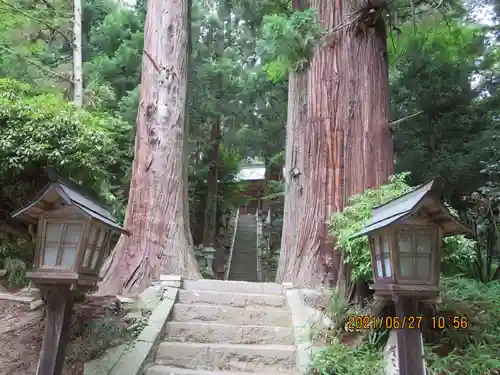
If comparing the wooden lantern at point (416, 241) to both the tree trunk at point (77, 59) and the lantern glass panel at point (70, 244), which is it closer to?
the lantern glass panel at point (70, 244)

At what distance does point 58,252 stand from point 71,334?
1152 mm

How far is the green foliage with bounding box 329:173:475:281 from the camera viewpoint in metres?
4.09

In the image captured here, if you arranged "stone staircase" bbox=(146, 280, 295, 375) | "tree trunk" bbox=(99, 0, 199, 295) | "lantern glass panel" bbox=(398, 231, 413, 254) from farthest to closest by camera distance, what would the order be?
"tree trunk" bbox=(99, 0, 199, 295)
"stone staircase" bbox=(146, 280, 295, 375)
"lantern glass panel" bbox=(398, 231, 413, 254)

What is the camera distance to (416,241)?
289 cm

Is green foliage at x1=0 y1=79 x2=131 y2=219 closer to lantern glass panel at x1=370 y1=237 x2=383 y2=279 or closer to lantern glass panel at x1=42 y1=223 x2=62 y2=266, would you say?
lantern glass panel at x1=42 y1=223 x2=62 y2=266

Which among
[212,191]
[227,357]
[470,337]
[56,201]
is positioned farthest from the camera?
[212,191]

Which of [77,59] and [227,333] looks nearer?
[227,333]

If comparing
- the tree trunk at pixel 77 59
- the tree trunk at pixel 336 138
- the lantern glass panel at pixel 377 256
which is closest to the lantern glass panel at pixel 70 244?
the lantern glass panel at pixel 377 256

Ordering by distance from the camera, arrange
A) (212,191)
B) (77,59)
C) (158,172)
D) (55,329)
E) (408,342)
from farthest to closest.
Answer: (212,191), (77,59), (158,172), (55,329), (408,342)

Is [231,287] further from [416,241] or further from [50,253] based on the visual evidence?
[416,241]

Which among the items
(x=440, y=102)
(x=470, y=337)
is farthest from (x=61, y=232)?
(x=440, y=102)

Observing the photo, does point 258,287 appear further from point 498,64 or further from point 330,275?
point 498,64

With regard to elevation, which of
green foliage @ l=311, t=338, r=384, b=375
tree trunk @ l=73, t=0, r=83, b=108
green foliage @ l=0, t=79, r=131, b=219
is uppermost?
tree trunk @ l=73, t=0, r=83, b=108

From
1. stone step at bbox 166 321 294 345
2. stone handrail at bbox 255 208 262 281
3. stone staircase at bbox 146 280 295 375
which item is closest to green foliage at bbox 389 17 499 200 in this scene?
stone staircase at bbox 146 280 295 375
